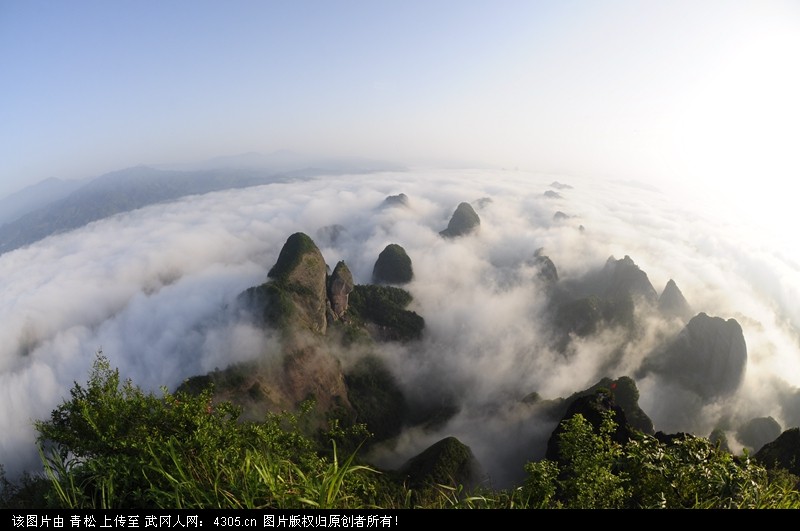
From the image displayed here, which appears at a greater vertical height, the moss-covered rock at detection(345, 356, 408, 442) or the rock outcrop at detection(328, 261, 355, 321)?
the rock outcrop at detection(328, 261, 355, 321)

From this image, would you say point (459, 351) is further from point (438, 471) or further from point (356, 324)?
point (438, 471)

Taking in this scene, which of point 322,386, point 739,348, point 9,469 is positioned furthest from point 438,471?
point 9,469

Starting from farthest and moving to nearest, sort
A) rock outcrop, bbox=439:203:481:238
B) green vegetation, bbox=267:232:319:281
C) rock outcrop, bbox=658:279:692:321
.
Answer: rock outcrop, bbox=439:203:481:238 → rock outcrop, bbox=658:279:692:321 → green vegetation, bbox=267:232:319:281

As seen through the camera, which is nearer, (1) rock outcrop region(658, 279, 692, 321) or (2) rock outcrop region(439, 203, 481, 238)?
(1) rock outcrop region(658, 279, 692, 321)

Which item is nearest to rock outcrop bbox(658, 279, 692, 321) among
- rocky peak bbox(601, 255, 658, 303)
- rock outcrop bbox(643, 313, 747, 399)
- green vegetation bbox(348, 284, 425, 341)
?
rocky peak bbox(601, 255, 658, 303)

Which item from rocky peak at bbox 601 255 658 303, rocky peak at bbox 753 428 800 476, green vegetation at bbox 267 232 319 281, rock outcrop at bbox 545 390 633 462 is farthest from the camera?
rocky peak at bbox 601 255 658 303

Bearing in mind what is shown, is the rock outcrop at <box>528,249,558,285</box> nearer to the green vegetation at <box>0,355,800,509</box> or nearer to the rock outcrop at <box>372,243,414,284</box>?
the rock outcrop at <box>372,243,414,284</box>
